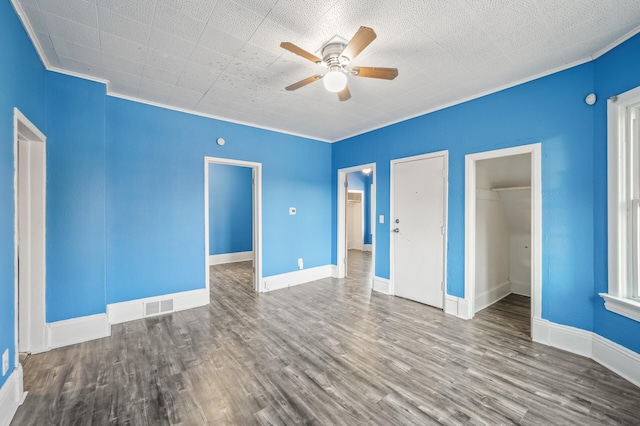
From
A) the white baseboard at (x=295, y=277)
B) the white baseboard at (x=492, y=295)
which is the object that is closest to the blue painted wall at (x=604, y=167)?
the white baseboard at (x=492, y=295)

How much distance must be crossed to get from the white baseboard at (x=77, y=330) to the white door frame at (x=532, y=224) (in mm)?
4214

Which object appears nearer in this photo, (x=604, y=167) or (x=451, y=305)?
(x=604, y=167)

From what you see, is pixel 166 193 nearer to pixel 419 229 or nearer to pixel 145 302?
pixel 145 302

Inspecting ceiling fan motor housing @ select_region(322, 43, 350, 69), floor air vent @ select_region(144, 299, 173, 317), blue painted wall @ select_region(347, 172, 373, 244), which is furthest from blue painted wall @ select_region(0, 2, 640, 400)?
blue painted wall @ select_region(347, 172, 373, 244)

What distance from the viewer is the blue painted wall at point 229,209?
682 centimetres

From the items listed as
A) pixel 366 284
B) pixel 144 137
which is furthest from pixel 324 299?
pixel 144 137

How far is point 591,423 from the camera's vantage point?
5.65 ft

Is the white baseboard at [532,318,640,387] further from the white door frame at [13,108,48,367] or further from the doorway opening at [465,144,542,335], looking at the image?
the white door frame at [13,108,48,367]

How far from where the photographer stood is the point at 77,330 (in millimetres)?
2805

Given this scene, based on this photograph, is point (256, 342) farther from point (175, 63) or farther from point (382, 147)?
point (382, 147)

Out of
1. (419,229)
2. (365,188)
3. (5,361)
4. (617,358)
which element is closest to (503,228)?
(419,229)

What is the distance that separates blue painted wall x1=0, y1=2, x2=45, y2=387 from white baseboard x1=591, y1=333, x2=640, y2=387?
4.52 metres

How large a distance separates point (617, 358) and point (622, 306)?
0.45 metres

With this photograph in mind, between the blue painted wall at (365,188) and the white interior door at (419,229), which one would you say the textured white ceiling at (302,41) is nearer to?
the white interior door at (419,229)
